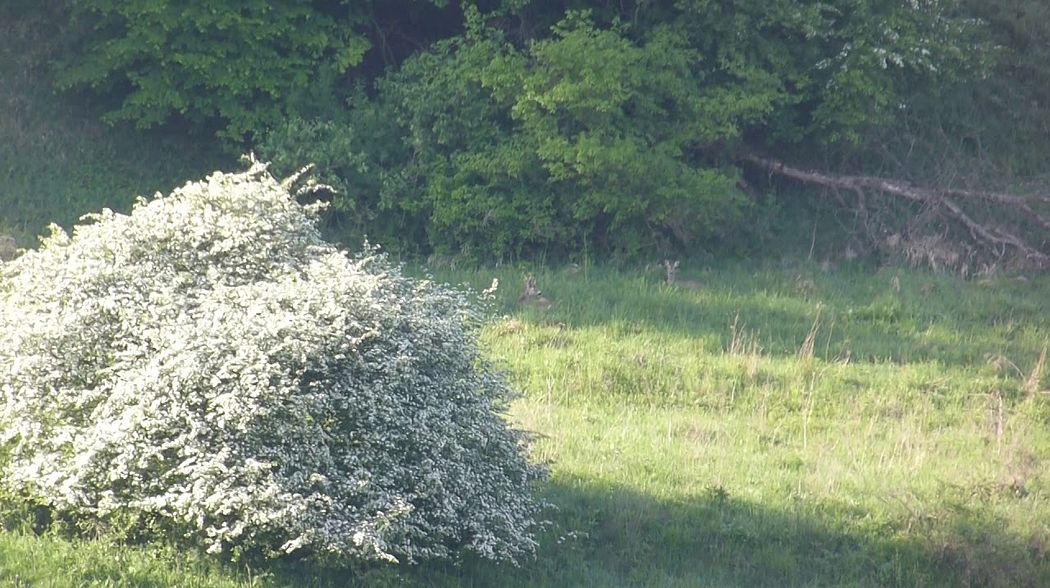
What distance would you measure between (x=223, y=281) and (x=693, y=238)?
11010 mm

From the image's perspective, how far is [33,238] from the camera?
16.2m

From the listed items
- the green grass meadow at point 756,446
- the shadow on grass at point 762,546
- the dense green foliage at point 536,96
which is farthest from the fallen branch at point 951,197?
the shadow on grass at point 762,546

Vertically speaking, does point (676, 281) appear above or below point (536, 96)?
below

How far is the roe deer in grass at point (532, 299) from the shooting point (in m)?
14.6

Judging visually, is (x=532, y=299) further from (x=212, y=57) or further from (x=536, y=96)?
(x=212, y=57)

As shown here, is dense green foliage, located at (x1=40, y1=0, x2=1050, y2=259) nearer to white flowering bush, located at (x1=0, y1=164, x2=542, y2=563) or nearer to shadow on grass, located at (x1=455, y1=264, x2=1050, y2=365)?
shadow on grass, located at (x1=455, y1=264, x2=1050, y2=365)

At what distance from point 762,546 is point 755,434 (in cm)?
207

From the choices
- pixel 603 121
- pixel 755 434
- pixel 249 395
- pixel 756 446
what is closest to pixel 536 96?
pixel 603 121

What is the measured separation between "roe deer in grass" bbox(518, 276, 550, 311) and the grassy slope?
0.16m

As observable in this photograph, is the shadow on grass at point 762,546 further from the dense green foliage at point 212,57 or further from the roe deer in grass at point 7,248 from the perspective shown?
the dense green foliage at point 212,57

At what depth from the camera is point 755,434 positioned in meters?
11.2

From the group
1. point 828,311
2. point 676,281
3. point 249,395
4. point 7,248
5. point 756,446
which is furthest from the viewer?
point 676,281

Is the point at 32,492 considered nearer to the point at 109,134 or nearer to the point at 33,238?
the point at 33,238

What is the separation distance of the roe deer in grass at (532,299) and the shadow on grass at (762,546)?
5.02 meters
